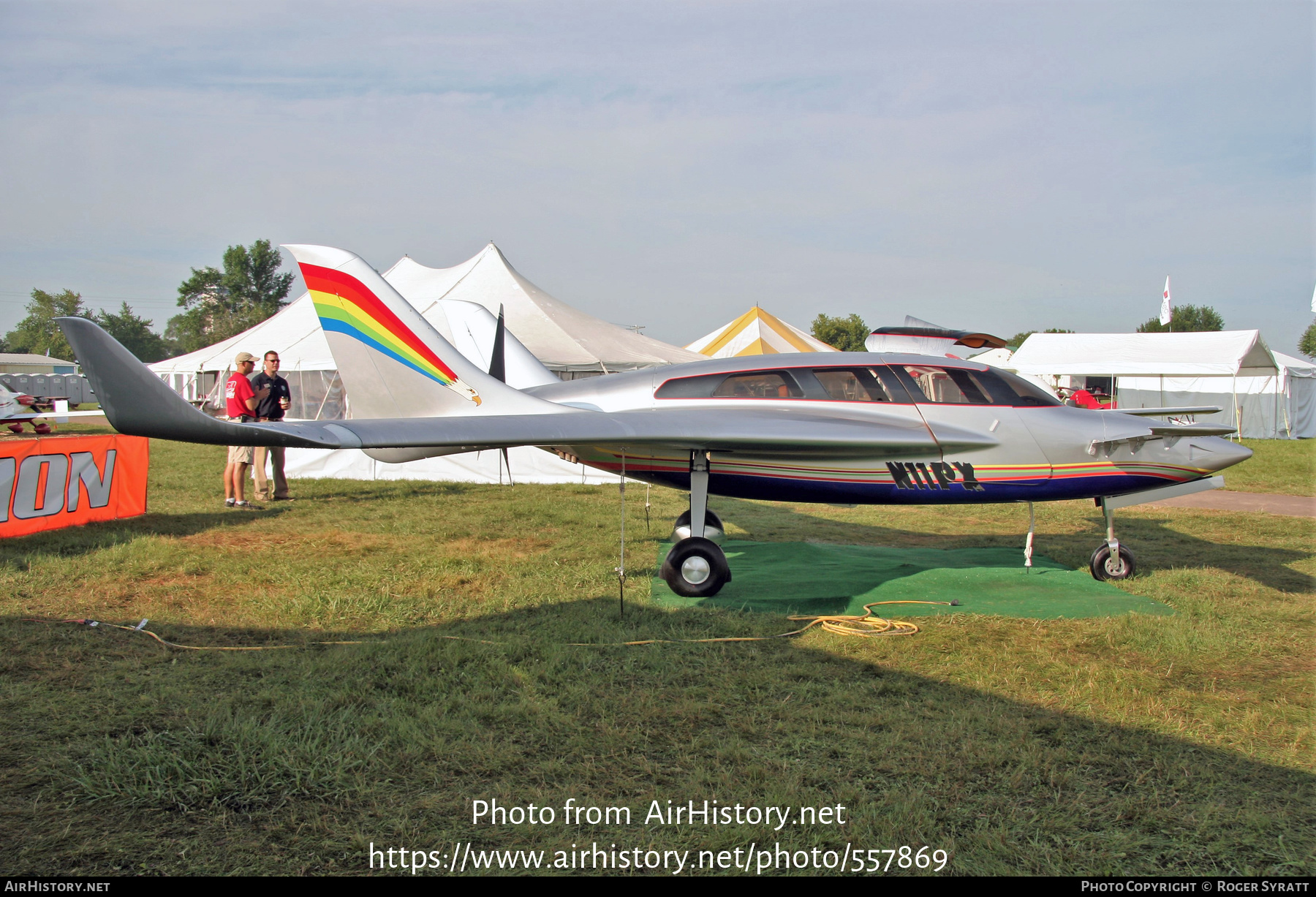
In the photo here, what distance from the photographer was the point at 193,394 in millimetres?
23031

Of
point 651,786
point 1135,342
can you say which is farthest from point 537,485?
point 1135,342

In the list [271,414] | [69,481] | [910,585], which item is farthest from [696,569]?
[271,414]

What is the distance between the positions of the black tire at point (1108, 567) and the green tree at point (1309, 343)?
10671 cm

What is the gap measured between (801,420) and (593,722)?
358 cm

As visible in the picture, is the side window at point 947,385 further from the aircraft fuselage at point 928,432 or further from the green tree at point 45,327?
the green tree at point 45,327

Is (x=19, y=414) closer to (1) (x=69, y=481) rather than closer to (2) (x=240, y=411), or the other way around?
(2) (x=240, y=411)

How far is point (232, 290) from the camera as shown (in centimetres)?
10425

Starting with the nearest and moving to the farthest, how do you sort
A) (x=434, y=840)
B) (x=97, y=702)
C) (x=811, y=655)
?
(x=434, y=840) < (x=97, y=702) < (x=811, y=655)

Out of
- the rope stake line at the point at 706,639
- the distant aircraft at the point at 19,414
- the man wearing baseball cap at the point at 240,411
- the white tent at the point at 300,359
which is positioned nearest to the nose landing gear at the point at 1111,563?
the rope stake line at the point at 706,639

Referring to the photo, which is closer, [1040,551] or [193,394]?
[1040,551]

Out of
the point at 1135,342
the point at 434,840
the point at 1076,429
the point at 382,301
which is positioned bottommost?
the point at 434,840

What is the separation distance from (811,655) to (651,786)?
2.11 metres

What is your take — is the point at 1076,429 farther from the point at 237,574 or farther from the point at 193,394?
the point at 193,394

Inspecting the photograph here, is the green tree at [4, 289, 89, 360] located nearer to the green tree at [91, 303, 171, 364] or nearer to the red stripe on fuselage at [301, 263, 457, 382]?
the green tree at [91, 303, 171, 364]
